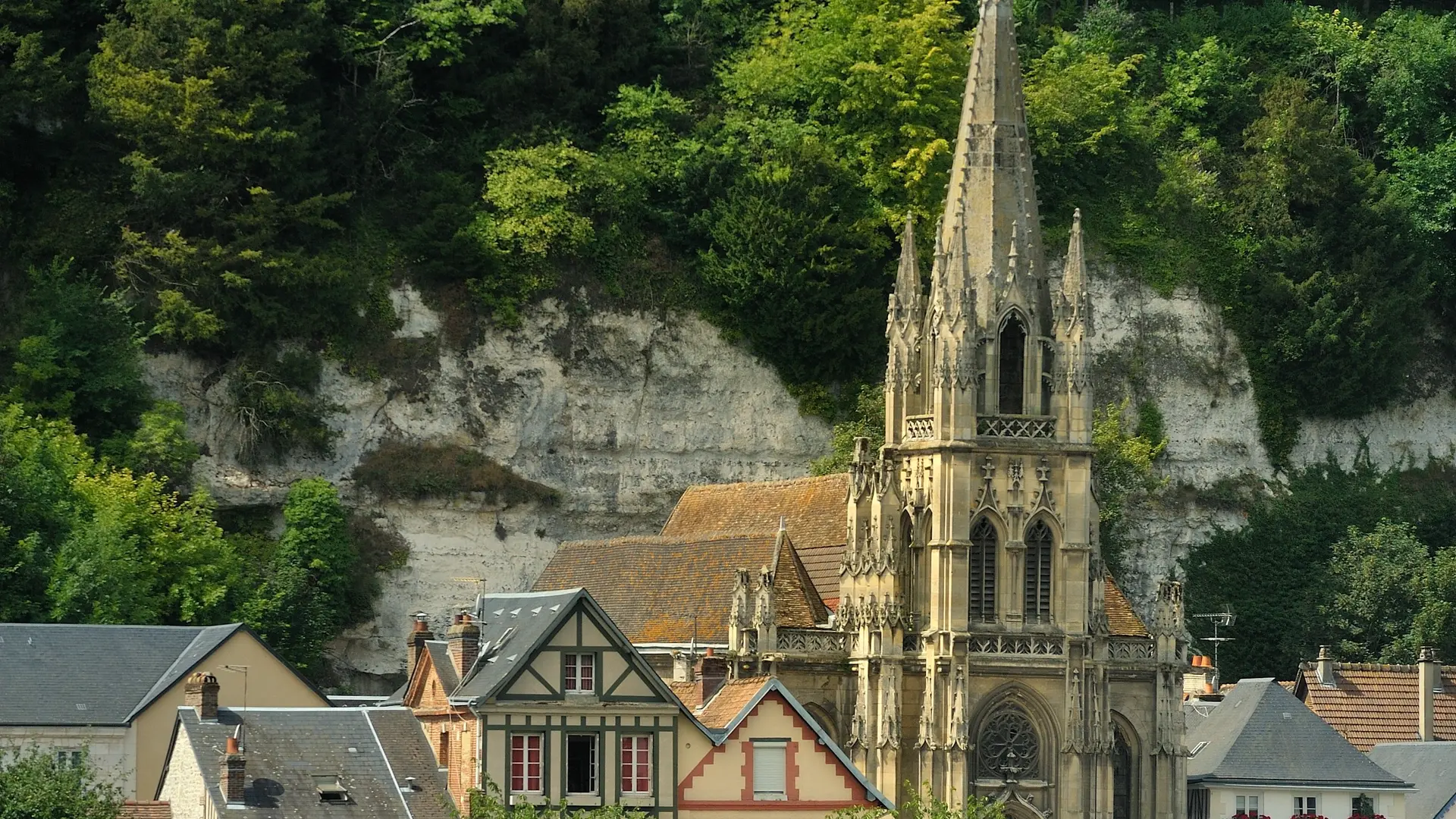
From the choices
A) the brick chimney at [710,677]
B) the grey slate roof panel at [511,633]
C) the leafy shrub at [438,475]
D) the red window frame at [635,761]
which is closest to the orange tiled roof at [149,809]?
the grey slate roof panel at [511,633]

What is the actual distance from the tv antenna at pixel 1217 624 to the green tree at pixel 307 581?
20143 mm

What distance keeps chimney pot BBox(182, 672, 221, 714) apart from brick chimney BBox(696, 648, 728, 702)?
8671 mm

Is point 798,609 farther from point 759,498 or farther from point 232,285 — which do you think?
point 232,285

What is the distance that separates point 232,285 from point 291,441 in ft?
13.0

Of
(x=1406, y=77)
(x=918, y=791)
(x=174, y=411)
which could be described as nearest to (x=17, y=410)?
(x=174, y=411)

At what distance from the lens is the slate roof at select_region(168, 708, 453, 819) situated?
2267 inches

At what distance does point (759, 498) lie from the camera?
7738cm

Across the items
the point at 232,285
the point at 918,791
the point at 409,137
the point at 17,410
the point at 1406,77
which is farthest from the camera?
the point at 1406,77

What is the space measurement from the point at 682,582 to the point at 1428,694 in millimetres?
18033

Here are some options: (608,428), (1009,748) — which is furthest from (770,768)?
(608,428)

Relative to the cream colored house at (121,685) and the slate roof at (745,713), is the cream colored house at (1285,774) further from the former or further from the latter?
the cream colored house at (121,685)

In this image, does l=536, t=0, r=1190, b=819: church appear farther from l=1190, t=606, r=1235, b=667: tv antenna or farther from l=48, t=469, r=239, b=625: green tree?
→ l=1190, t=606, r=1235, b=667: tv antenna

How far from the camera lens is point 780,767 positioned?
2419 inches

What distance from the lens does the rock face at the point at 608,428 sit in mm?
83750
